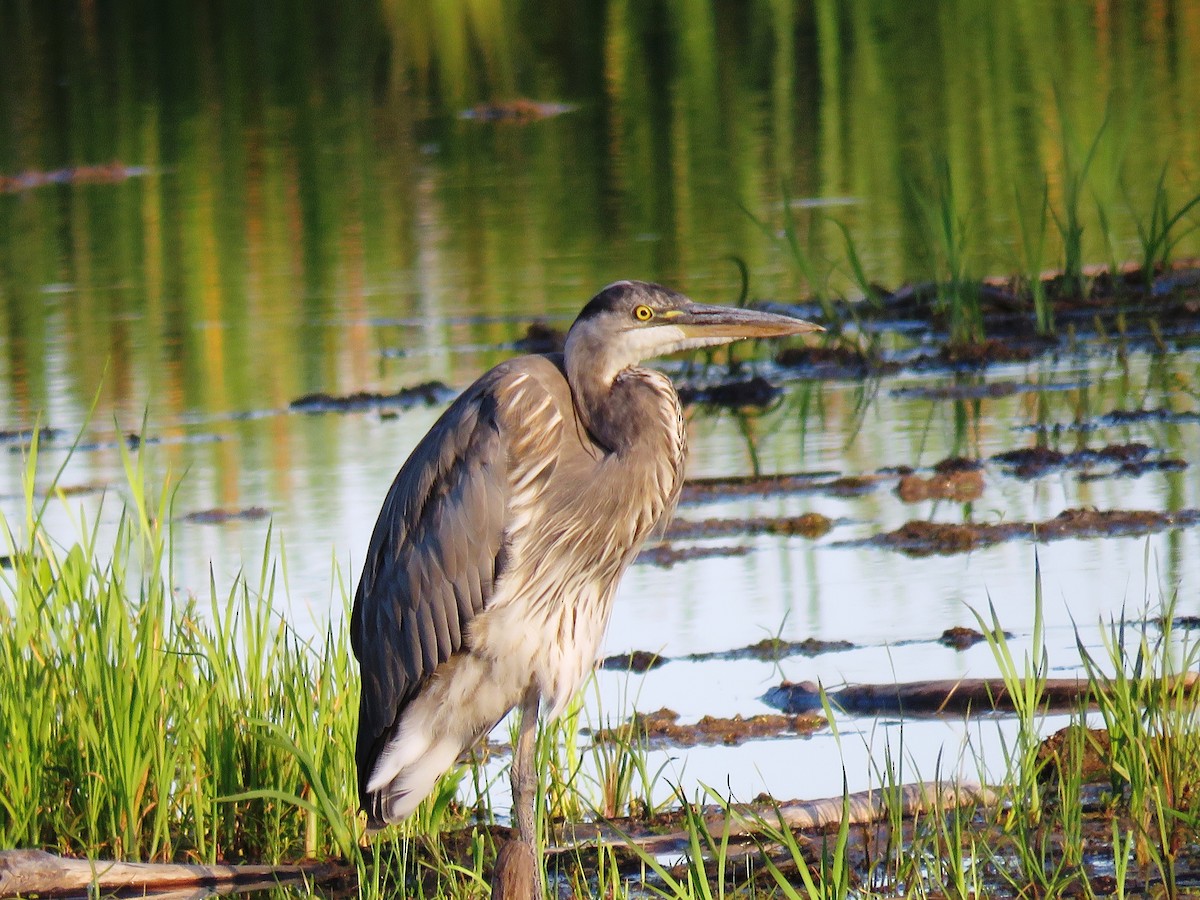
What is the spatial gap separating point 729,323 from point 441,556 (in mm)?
786

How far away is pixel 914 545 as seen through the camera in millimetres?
6680

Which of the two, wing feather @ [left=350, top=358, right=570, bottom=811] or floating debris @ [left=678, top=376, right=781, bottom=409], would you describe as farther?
floating debris @ [left=678, top=376, right=781, bottom=409]

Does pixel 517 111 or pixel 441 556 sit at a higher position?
pixel 517 111

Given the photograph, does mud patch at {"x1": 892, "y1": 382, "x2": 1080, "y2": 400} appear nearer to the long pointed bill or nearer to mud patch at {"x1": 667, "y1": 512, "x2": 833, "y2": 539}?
mud patch at {"x1": 667, "y1": 512, "x2": 833, "y2": 539}

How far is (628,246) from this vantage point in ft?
42.9

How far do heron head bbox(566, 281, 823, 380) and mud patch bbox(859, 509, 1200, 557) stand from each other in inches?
79.9

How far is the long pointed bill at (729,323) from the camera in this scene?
4.71 m

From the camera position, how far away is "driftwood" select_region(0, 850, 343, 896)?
444cm

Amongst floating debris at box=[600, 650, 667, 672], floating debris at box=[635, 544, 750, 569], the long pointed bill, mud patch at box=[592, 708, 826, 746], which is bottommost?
mud patch at box=[592, 708, 826, 746]

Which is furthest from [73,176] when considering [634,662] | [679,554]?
[634,662]

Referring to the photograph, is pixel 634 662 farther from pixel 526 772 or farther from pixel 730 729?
pixel 526 772

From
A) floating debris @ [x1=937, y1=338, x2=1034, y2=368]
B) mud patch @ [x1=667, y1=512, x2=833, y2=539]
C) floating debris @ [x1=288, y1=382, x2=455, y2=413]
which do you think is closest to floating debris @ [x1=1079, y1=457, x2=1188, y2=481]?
mud patch @ [x1=667, y1=512, x2=833, y2=539]

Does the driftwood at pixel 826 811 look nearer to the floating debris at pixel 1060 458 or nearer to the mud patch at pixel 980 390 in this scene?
the floating debris at pixel 1060 458

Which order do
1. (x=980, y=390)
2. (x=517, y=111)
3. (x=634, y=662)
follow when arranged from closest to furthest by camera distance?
1. (x=634, y=662)
2. (x=980, y=390)
3. (x=517, y=111)
